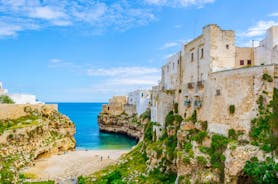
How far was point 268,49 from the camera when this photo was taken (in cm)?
2609

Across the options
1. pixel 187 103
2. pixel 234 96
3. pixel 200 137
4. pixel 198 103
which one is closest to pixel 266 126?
pixel 234 96

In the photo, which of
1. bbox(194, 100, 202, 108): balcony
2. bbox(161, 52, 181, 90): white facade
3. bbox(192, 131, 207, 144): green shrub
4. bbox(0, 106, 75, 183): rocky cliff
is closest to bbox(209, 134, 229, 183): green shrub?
bbox(192, 131, 207, 144): green shrub

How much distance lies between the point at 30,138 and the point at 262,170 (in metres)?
33.6

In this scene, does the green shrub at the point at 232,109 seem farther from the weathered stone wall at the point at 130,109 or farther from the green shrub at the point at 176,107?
the weathered stone wall at the point at 130,109

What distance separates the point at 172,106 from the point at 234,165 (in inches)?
581

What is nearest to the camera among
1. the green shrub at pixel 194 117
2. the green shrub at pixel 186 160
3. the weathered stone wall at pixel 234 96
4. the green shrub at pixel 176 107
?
the weathered stone wall at pixel 234 96

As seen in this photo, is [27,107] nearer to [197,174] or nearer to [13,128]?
[13,128]

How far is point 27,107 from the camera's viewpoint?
48.4 metres

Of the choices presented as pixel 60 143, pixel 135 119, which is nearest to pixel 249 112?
pixel 60 143

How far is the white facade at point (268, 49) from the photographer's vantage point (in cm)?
2529

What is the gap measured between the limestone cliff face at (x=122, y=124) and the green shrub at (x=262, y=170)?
159 ft

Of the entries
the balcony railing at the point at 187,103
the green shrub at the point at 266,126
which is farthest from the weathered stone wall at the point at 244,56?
the green shrub at the point at 266,126

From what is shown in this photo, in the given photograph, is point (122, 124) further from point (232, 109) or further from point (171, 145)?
point (232, 109)

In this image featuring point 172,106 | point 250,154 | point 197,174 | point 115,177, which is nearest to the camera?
point 250,154
